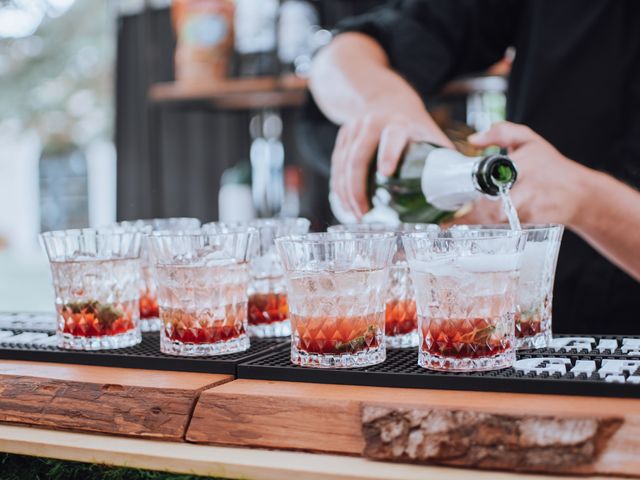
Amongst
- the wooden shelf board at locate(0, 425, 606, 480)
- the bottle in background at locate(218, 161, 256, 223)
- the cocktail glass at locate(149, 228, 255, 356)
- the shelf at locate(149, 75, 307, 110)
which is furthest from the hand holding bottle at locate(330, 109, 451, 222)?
the bottle in background at locate(218, 161, 256, 223)

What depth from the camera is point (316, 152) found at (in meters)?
2.41

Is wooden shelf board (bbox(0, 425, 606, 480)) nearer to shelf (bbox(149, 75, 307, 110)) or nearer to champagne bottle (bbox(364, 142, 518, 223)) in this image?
champagne bottle (bbox(364, 142, 518, 223))

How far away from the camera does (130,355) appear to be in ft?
3.94

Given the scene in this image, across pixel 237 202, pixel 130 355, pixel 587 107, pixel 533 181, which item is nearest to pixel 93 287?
pixel 130 355

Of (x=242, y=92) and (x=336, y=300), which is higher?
(x=242, y=92)

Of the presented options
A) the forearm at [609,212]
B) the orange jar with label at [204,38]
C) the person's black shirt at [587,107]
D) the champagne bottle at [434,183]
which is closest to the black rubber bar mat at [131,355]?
the champagne bottle at [434,183]

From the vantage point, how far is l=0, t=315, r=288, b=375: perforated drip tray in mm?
1136

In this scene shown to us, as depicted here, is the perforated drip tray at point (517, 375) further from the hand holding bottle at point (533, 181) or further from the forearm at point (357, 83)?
the forearm at point (357, 83)

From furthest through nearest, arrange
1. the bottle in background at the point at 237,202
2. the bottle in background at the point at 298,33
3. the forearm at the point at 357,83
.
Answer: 1. the bottle in background at the point at 237,202
2. the bottle in background at the point at 298,33
3. the forearm at the point at 357,83

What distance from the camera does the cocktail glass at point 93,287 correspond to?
1284mm

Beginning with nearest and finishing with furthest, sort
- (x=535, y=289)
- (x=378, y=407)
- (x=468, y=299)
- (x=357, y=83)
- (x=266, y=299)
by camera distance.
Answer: (x=378, y=407) → (x=468, y=299) → (x=535, y=289) → (x=266, y=299) → (x=357, y=83)

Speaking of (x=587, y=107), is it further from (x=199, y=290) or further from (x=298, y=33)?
(x=298, y=33)

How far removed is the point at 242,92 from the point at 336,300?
7.33ft

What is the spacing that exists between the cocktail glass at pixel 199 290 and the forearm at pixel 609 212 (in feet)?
2.40
